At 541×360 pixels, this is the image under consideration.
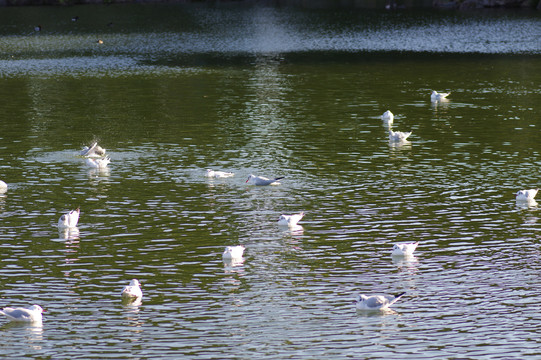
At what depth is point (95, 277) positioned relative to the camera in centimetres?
2005

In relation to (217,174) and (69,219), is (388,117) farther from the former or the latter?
(69,219)

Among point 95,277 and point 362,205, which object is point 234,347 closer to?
point 95,277

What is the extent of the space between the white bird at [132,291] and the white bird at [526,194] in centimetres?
1235

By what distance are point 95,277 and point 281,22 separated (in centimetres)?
8943

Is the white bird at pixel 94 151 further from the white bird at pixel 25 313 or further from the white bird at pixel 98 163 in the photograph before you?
the white bird at pixel 25 313

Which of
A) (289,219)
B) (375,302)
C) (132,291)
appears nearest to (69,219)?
(289,219)

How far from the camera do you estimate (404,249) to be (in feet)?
67.8

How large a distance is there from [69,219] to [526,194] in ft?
41.0

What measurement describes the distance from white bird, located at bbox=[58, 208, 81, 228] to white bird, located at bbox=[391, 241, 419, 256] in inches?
321

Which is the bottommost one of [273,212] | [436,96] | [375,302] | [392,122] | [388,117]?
[273,212]

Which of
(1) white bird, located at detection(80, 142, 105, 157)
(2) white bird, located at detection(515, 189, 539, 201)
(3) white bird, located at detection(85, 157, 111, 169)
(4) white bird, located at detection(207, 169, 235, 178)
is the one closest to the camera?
(2) white bird, located at detection(515, 189, 539, 201)

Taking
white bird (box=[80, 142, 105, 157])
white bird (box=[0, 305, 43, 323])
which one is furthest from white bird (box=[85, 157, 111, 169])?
white bird (box=[0, 305, 43, 323])

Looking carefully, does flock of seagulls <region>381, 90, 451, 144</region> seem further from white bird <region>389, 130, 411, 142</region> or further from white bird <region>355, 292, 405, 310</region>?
white bird <region>355, 292, 405, 310</region>

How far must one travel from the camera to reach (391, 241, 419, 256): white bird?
20.7 metres
